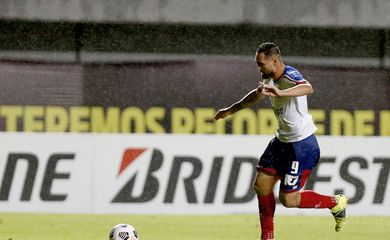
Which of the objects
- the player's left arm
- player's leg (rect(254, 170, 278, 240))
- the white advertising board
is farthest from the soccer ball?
the white advertising board

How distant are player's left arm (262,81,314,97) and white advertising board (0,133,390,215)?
5830mm

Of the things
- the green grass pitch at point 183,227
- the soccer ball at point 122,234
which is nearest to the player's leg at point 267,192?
the soccer ball at point 122,234

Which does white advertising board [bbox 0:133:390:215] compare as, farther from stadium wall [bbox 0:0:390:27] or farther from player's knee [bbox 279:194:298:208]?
player's knee [bbox 279:194:298:208]

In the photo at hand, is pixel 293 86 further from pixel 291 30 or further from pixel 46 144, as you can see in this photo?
pixel 291 30

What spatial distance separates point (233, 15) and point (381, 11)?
2390 mm

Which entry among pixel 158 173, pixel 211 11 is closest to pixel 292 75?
pixel 158 173

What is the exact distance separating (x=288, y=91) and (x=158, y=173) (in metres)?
5.98

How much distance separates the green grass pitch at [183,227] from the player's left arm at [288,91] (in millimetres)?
2626

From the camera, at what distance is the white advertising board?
1476 centimetres

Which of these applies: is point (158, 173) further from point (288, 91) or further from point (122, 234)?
point (288, 91)

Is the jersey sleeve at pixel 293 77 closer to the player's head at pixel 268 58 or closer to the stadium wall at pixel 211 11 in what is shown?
the player's head at pixel 268 58

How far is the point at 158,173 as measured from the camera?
1496cm

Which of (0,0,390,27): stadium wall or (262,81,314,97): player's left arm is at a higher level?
(262,81,314,97): player's left arm

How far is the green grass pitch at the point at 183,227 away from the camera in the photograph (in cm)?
1167
